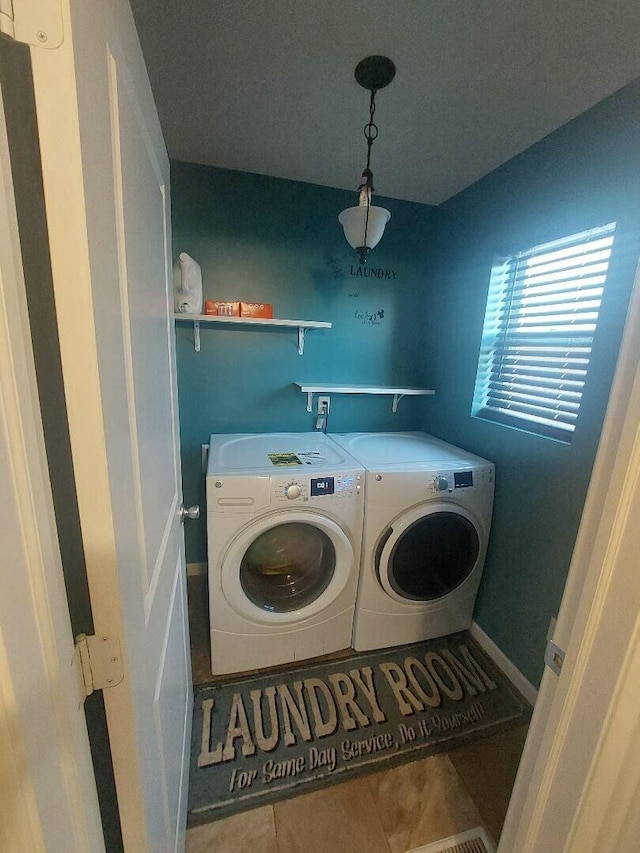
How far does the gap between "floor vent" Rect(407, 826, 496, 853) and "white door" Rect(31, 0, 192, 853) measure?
77 centimetres

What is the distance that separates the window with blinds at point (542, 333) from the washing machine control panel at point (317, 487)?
844 millimetres

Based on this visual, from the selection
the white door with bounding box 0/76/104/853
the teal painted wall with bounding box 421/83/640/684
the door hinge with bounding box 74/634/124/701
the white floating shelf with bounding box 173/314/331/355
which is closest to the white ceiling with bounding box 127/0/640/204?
the teal painted wall with bounding box 421/83/640/684

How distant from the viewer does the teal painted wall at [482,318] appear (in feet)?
3.96

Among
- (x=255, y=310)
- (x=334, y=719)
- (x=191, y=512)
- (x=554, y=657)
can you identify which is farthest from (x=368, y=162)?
(x=334, y=719)

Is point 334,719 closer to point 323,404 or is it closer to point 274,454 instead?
point 274,454

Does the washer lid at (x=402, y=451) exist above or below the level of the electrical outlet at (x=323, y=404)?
below

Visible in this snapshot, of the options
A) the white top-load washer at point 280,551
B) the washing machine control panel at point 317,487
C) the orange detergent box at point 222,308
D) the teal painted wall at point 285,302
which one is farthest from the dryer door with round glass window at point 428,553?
the orange detergent box at point 222,308

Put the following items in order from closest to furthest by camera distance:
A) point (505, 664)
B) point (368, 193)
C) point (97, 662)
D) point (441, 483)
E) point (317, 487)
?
1. point (97, 662)
2. point (368, 193)
3. point (317, 487)
4. point (441, 483)
5. point (505, 664)

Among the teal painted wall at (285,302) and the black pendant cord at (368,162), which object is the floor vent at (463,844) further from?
the black pendant cord at (368,162)

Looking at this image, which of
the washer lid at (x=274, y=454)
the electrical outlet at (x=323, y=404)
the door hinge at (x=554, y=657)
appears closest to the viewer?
the door hinge at (x=554, y=657)

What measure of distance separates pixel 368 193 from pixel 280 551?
5.10ft

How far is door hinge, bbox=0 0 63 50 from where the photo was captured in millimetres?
312

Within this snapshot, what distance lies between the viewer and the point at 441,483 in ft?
4.97

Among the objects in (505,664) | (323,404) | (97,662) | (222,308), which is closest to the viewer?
(97,662)
